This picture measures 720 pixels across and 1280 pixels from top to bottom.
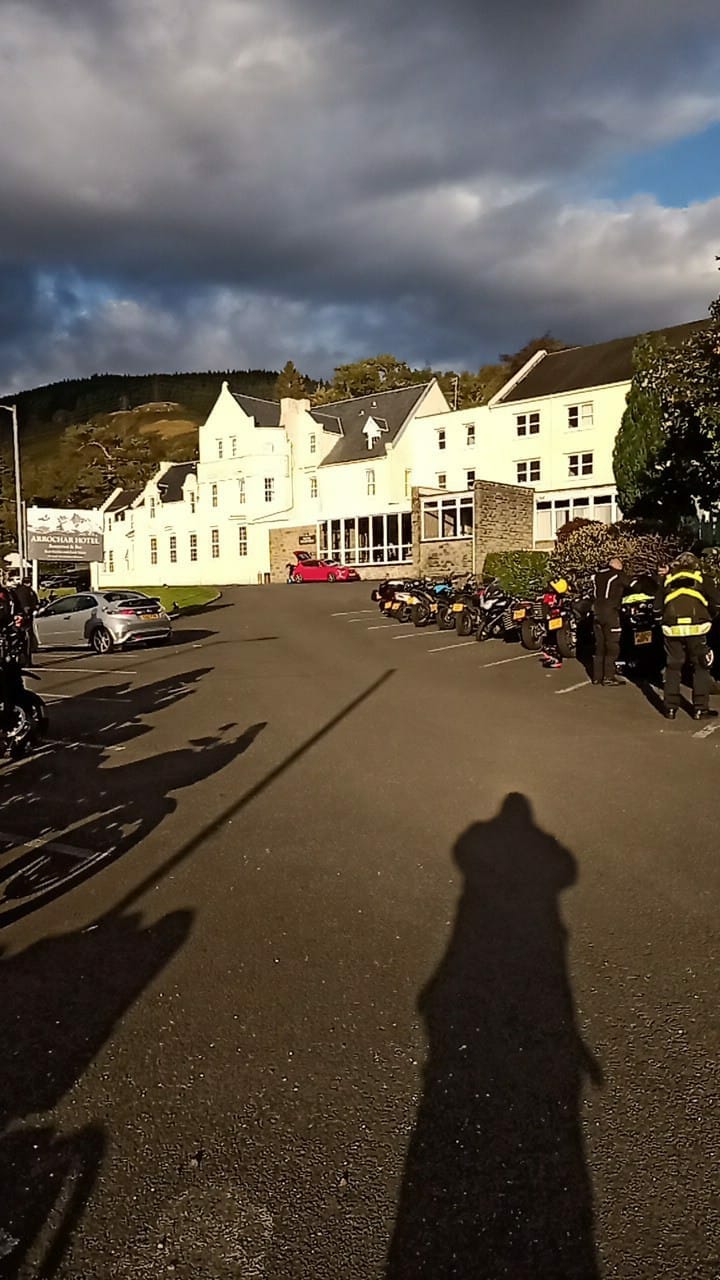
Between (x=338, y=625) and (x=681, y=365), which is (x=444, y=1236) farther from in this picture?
(x=338, y=625)

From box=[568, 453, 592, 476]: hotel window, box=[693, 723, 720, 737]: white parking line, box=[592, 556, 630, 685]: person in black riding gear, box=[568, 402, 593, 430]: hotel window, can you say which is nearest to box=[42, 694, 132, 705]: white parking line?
box=[592, 556, 630, 685]: person in black riding gear

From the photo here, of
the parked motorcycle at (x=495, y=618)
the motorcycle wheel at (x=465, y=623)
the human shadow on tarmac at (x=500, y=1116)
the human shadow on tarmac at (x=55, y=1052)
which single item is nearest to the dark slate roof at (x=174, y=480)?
the motorcycle wheel at (x=465, y=623)

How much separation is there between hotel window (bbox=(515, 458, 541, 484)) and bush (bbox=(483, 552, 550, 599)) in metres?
13.0

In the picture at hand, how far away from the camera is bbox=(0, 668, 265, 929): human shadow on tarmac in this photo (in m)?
5.58

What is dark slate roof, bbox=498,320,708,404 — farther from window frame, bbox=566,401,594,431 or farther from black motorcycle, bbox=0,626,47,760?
black motorcycle, bbox=0,626,47,760

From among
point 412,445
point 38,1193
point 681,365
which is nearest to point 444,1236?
point 38,1193

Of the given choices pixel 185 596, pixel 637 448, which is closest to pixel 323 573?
pixel 185 596

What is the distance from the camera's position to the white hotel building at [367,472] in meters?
Result: 39.6

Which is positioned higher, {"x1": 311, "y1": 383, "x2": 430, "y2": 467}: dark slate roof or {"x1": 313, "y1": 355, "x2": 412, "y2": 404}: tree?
{"x1": 313, "y1": 355, "x2": 412, "y2": 404}: tree

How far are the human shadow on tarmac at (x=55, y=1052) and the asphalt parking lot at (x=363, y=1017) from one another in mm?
12

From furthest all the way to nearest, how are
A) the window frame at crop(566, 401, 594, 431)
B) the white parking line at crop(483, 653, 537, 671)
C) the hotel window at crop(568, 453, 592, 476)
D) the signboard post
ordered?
the hotel window at crop(568, 453, 592, 476), the window frame at crop(566, 401, 594, 431), the signboard post, the white parking line at crop(483, 653, 537, 671)

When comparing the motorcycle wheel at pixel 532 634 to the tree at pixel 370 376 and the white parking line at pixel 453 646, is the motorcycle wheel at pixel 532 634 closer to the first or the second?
the white parking line at pixel 453 646

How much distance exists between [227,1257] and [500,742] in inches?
277

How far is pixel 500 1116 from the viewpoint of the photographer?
2938mm
